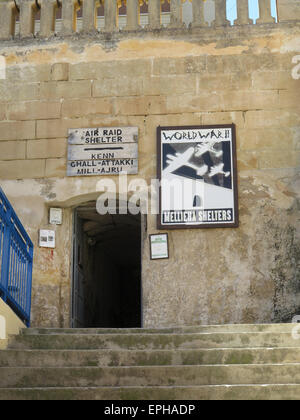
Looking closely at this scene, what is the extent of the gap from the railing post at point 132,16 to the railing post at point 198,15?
768 mm

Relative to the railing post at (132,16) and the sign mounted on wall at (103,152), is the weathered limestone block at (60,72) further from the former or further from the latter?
the railing post at (132,16)

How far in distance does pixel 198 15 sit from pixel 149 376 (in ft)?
18.7

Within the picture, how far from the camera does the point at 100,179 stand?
8.91 meters

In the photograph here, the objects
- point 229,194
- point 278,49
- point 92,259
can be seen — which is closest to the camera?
point 229,194

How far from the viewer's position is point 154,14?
954cm

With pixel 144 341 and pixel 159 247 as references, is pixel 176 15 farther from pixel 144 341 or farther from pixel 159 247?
pixel 144 341

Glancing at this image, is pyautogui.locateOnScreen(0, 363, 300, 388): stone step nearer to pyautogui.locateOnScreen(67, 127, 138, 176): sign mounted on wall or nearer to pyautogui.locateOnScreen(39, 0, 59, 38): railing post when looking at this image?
pyautogui.locateOnScreen(67, 127, 138, 176): sign mounted on wall

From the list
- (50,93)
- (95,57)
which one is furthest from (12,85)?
(95,57)

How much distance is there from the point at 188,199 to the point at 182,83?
1601mm

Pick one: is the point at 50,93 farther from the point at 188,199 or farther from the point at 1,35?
the point at 188,199

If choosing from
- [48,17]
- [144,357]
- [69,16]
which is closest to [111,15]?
[69,16]

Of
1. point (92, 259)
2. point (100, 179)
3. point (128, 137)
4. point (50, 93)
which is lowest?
point (92, 259)

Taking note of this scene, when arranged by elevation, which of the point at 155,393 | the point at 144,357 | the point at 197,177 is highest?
the point at 197,177

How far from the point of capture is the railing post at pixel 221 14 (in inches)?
367
